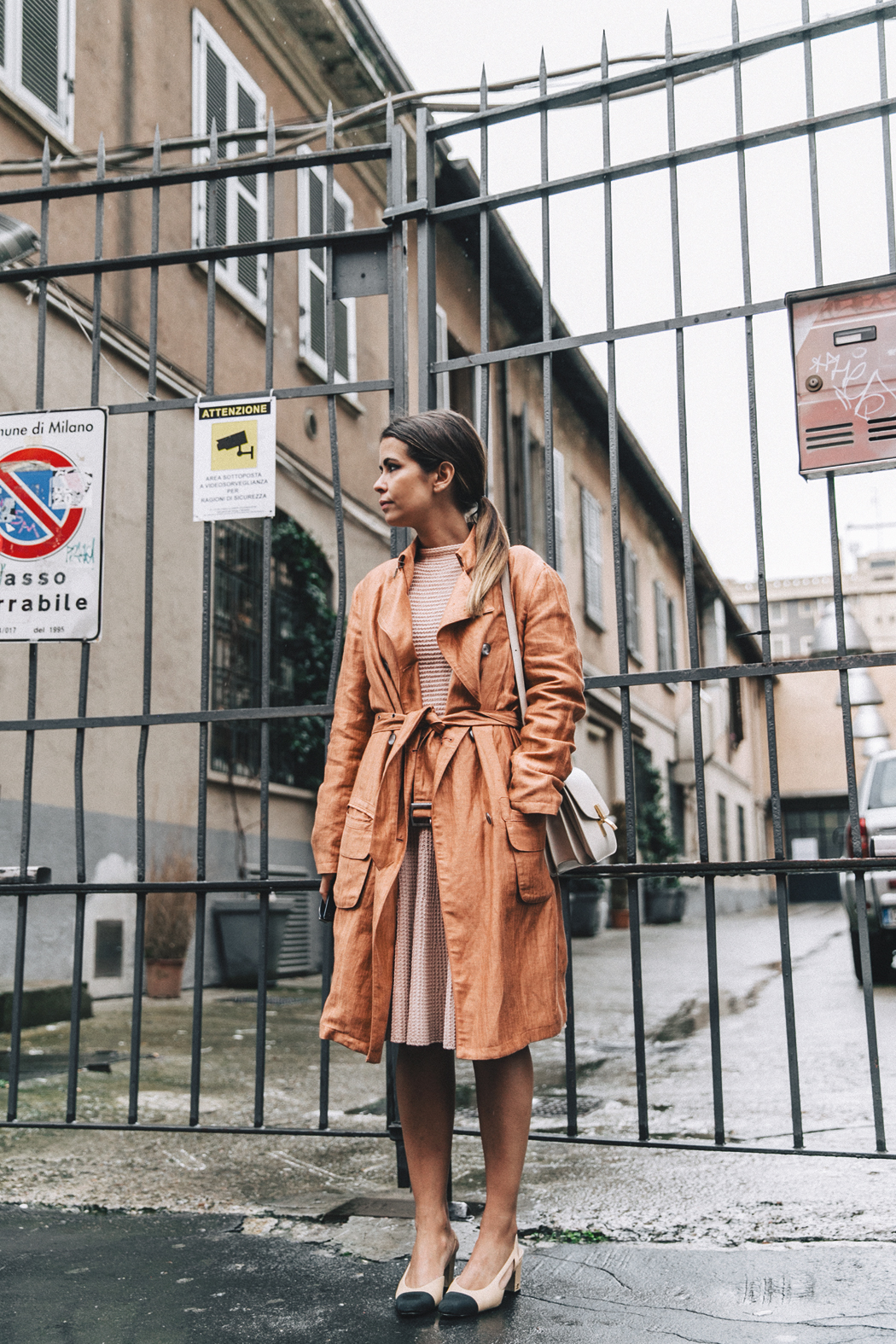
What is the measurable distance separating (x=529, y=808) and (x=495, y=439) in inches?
479

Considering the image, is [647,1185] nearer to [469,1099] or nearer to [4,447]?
[469,1099]

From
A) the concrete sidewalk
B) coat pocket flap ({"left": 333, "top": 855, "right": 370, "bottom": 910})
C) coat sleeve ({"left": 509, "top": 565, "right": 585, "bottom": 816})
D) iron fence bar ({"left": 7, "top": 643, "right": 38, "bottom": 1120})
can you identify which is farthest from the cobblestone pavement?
coat sleeve ({"left": 509, "top": 565, "right": 585, "bottom": 816})

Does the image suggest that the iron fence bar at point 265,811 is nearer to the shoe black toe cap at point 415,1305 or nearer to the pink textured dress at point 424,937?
the pink textured dress at point 424,937

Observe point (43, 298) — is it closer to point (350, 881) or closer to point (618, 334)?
point (618, 334)

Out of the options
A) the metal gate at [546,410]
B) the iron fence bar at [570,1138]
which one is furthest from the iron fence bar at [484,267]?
the iron fence bar at [570,1138]

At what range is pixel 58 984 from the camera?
6.92 metres

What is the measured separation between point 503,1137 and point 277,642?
27.8 ft

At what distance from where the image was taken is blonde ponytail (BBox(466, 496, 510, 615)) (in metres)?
2.66

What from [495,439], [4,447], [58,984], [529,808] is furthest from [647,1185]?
[495,439]

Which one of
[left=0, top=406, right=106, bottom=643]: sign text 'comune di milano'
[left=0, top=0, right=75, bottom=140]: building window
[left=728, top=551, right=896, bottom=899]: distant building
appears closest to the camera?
[left=0, top=406, right=106, bottom=643]: sign text 'comune di milano'

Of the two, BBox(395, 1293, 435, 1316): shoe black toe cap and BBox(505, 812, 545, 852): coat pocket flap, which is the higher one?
BBox(505, 812, 545, 852): coat pocket flap

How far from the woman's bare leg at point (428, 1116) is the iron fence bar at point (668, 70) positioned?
8.50ft

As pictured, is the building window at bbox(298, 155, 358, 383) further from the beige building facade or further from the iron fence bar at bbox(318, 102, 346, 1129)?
the iron fence bar at bbox(318, 102, 346, 1129)

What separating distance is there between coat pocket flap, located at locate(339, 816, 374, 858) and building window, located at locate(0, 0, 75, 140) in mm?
6549
